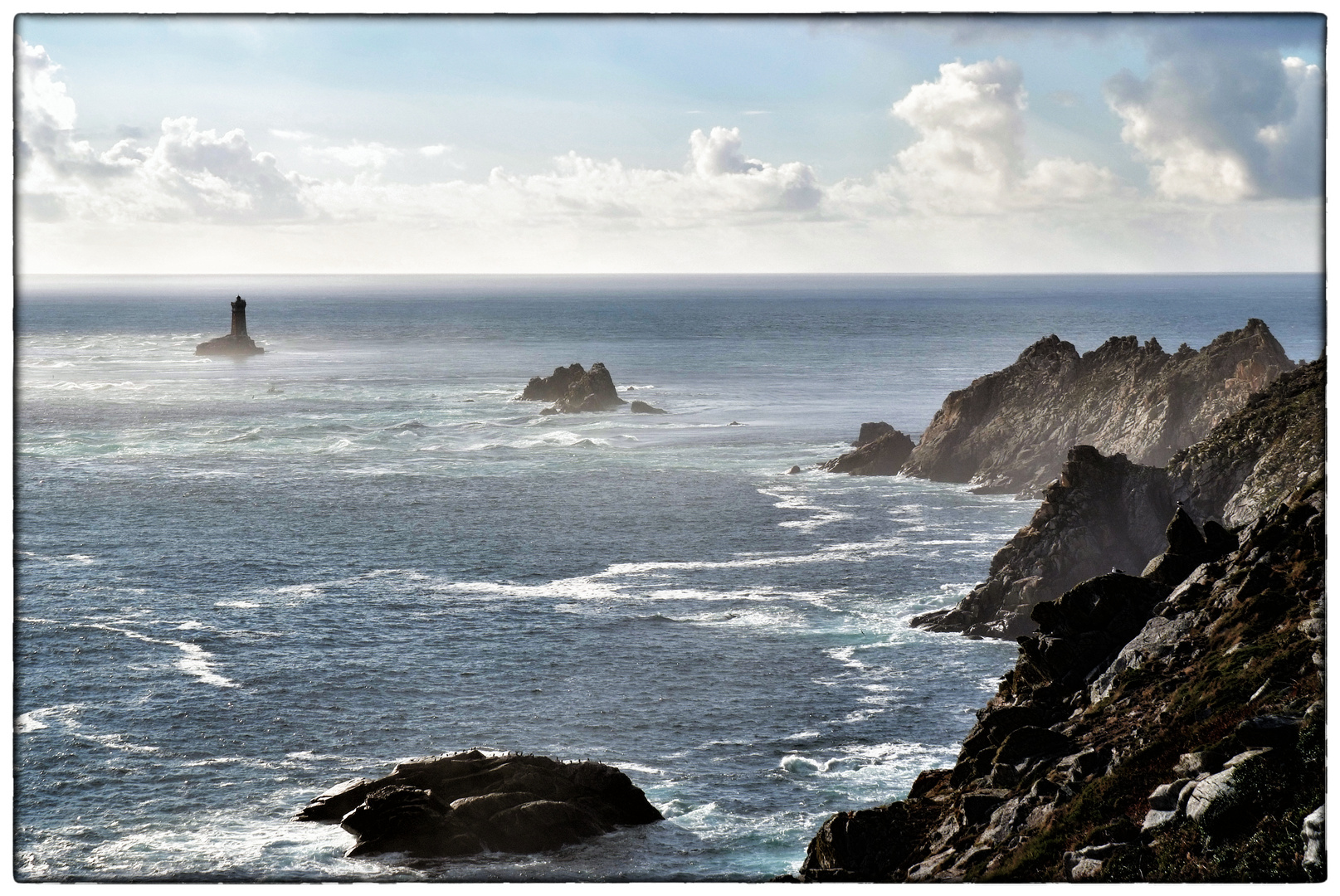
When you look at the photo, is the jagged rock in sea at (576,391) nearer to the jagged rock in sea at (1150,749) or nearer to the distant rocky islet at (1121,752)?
the distant rocky islet at (1121,752)

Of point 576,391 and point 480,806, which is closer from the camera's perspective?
point 480,806

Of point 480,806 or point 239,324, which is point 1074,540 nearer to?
point 480,806

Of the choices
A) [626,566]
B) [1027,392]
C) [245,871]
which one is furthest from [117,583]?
[1027,392]

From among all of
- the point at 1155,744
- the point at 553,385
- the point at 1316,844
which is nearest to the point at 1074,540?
the point at 1155,744

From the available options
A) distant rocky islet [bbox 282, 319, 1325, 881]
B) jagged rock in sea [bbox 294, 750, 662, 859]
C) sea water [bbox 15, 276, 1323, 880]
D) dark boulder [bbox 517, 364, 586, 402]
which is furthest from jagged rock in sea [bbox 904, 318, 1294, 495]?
jagged rock in sea [bbox 294, 750, 662, 859]

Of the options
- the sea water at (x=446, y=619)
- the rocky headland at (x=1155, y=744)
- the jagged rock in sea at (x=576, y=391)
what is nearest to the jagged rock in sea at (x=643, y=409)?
the jagged rock in sea at (x=576, y=391)

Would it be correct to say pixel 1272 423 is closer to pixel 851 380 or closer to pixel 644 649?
pixel 644 649

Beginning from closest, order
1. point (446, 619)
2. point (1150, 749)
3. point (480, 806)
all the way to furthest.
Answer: point (1150, 749) < point (480, 806) < point (446, 619)
